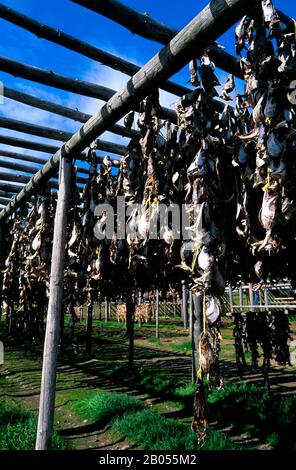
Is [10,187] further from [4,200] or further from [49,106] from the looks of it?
[49,106]

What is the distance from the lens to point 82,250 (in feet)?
12.3

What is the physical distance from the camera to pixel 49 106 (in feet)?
11.0

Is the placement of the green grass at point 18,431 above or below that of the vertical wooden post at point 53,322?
below

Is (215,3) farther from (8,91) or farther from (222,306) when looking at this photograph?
(8,91)

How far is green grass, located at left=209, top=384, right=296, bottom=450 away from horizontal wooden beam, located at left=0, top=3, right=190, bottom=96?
3992mm

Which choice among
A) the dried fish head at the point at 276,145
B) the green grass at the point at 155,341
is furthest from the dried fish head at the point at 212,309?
the green grass at the point at 155,341

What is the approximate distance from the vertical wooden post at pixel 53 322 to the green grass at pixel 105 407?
9.13 feet

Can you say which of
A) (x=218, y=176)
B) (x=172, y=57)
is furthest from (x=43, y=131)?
(x=218, y=176)

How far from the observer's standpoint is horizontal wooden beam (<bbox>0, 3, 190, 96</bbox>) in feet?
7.62

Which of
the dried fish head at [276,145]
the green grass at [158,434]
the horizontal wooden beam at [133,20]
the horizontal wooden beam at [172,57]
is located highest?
the horizontal wooden beam at [133,20]

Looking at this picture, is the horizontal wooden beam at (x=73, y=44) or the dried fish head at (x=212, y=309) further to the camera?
the horizontal wooden beam at (x=73, y=44)

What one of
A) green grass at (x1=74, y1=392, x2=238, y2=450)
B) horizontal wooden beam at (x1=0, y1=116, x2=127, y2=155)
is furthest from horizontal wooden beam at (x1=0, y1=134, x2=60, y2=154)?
green grass at (x1=74, y1=392, x2=238, y2=450)

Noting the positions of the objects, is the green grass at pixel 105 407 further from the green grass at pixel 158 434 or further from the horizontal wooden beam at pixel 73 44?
the horizontal wooden beam at pixel 73 44

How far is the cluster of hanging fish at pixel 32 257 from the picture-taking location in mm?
4098
